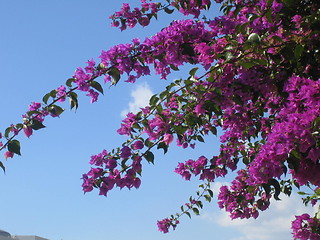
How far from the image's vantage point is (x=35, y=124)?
3.05 m

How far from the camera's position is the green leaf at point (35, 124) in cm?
304

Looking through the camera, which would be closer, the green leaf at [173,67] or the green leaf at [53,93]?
the green leaf at [53,93]

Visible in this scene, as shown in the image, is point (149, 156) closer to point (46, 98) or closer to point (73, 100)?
point (73, 100)

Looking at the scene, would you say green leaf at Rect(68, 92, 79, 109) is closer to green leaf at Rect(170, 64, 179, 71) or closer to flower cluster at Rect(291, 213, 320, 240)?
green leaf at Rect(170, 64, 179, 71)

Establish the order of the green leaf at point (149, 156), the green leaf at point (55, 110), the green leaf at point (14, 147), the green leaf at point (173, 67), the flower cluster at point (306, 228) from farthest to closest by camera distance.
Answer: the flower cluster at point (306, 228)
the green leaf at point (173, 67)
the green leaf at point (149, 156)
the green leaf at point (55, 110)
the green leaf at point (14, 147)

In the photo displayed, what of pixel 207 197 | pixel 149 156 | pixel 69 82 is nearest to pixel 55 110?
pixel 69 82

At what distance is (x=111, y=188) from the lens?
3.23m

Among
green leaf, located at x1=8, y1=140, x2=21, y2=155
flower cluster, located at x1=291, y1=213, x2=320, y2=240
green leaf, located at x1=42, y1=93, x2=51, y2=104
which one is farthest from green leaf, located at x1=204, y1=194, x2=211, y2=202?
green leaf, located at x1=8, y1=140, x2=21, y2=155

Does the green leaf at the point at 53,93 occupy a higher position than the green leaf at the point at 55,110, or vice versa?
the green leaf at the point at 53,93

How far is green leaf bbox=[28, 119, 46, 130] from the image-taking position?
9.98ft

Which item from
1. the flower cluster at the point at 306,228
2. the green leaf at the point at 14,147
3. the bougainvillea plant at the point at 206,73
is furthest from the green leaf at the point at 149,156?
the flower cluster at the point at 306,228

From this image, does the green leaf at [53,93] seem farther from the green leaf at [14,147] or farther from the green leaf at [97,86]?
the green leaf at [14,147]

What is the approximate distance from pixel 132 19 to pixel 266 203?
243cm

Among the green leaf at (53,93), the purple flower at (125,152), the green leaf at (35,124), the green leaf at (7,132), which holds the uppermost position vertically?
the green leaf at (53,93)
